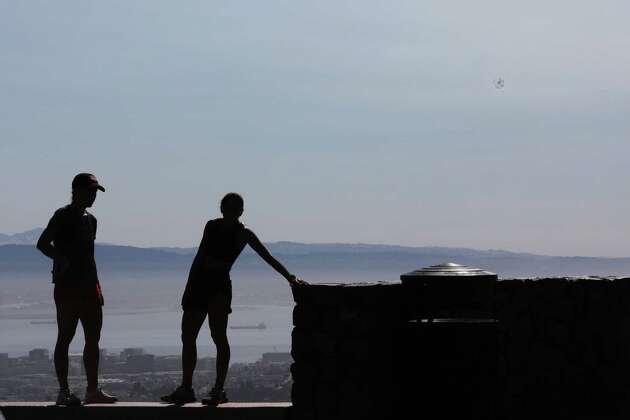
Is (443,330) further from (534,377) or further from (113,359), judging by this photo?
(113,359)

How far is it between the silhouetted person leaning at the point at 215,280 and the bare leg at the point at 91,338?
2.04 ft

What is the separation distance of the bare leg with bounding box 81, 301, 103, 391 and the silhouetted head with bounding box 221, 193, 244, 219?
1284 millimetres

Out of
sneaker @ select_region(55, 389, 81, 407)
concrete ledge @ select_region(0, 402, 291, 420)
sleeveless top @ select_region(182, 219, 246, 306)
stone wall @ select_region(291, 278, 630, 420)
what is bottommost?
concrete ledge @ select_region(0, 402, 291, 420)

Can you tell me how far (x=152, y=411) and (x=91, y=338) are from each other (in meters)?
0.83

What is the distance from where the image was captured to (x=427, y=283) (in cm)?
891

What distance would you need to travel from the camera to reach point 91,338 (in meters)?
10.5

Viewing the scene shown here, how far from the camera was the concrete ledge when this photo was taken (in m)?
10.1

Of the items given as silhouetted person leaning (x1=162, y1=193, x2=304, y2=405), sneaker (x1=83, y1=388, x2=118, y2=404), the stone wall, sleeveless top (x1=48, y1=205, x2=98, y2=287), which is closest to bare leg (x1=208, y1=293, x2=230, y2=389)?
silhouetted person leaning (x1=162, y1=193, x2=304, y2=405)

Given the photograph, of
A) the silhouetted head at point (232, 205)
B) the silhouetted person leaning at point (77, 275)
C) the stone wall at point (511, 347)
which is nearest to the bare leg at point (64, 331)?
the silhouetted person leaning at point (77, 275)

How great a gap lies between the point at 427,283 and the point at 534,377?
173cm

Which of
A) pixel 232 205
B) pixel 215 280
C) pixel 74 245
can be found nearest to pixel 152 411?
pixel 215 280

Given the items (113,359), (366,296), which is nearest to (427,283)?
(366,296)

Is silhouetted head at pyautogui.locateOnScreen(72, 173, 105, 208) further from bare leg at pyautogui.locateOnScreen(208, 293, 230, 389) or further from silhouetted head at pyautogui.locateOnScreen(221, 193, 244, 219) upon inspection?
bare leg at pyautogui.locateOnScreen(208, 293, 230, 389)

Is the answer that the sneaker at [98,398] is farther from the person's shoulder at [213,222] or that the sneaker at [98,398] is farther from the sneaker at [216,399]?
the person's shoulder at [213,222]
